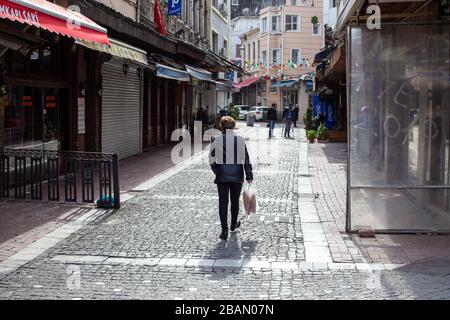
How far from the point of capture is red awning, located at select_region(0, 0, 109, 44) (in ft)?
25.5

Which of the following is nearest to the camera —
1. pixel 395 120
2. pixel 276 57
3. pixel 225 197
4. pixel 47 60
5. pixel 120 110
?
pixel 225 197

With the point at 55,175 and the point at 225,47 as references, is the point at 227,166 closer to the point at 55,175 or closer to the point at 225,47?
the point at 55,175

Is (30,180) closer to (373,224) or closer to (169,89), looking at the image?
(373,224)

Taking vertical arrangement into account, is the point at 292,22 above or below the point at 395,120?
above

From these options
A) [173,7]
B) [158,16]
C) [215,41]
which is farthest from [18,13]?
[215,41]

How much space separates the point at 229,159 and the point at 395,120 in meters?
2.32

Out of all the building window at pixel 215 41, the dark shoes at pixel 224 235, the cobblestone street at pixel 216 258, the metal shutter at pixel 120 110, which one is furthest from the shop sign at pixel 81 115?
the building window at pixel 215 41

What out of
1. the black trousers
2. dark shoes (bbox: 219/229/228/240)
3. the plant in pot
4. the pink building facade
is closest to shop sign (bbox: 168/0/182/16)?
the plant in pot

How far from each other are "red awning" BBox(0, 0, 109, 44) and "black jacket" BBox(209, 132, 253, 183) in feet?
9.26

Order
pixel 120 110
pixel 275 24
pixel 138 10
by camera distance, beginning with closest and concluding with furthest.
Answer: pixel 120 110 < pixel 138 10 < pixel 275 24

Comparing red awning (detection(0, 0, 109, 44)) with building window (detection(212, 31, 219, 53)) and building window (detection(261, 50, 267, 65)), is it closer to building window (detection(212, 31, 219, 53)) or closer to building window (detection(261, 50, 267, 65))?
building window (detection(212, 31, 219, 53))

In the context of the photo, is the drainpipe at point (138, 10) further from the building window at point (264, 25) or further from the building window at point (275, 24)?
the building window at point (264, 25)

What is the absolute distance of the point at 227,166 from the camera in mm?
8375

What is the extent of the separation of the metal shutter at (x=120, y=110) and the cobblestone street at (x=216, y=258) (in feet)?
20.7
